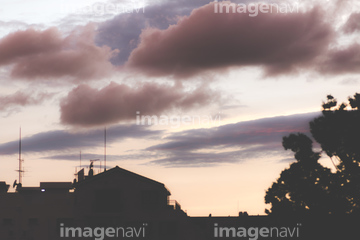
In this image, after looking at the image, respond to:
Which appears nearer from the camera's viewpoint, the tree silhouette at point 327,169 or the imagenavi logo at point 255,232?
the tree silhouette at point 327,169

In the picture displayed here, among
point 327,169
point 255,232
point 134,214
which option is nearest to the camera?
point 327,169

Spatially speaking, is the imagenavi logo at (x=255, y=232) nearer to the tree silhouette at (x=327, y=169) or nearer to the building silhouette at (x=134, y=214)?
the building silhouette at (x=134, y=214)

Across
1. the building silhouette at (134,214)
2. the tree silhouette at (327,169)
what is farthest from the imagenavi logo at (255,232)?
the tree silhouette at (327,169)

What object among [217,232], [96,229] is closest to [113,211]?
[96,229]

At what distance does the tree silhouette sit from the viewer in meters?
43.1

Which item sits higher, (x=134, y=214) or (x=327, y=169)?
(x=327, y=169)

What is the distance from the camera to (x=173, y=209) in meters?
50.2

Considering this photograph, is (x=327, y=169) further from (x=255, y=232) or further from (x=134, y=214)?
(x=134, y=214)

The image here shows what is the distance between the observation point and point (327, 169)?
46.1 m

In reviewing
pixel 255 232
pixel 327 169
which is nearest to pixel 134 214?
pixel 255 232

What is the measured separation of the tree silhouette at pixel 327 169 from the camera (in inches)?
1697

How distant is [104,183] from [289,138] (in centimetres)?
1910

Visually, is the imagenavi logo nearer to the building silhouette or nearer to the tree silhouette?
the building silhouette

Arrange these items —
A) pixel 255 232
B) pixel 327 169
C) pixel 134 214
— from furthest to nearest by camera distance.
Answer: pixel 255 232 < pixel 134 214 < pixel 327 169
